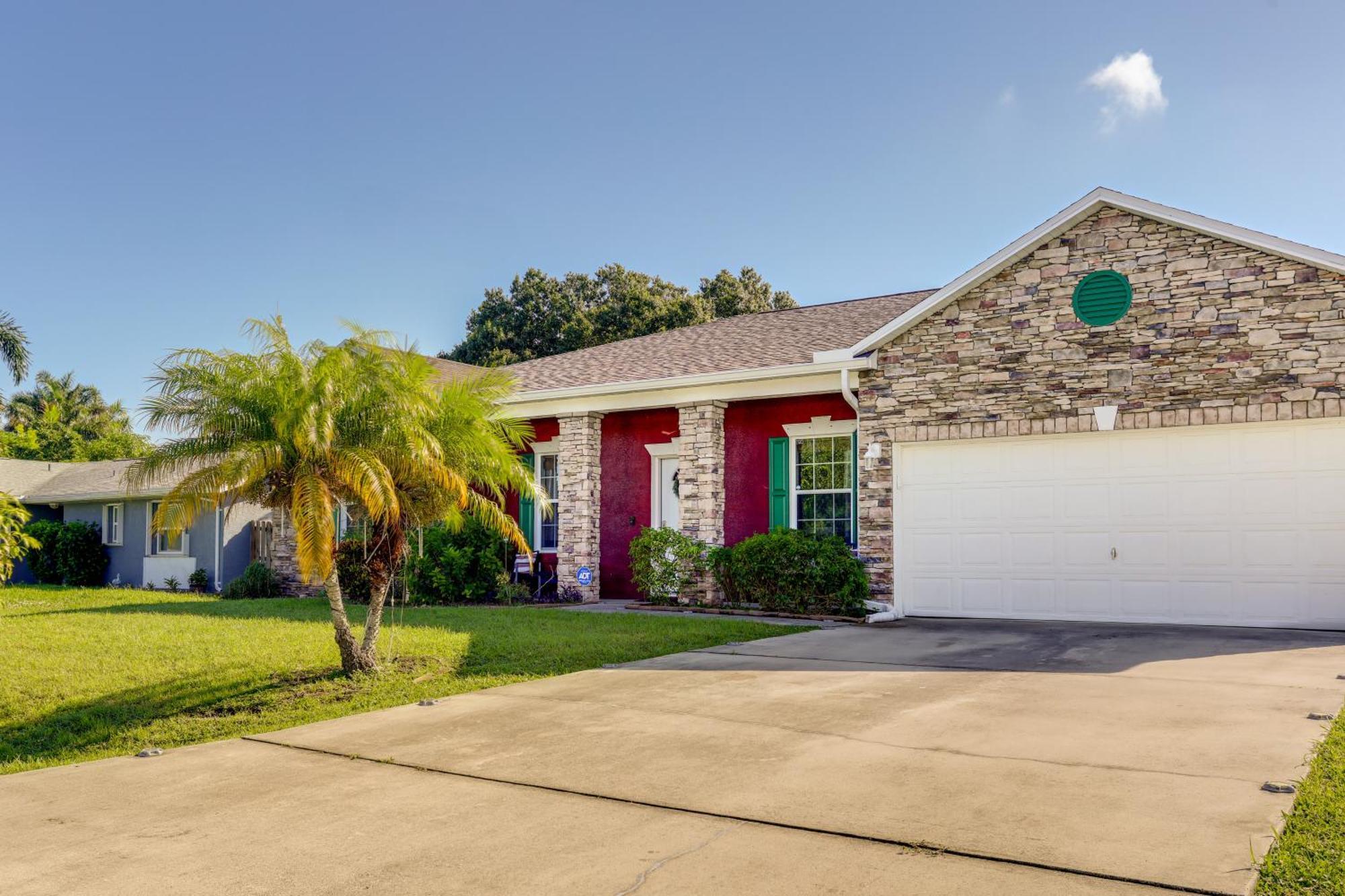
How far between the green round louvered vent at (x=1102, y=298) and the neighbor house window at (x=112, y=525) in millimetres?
25983

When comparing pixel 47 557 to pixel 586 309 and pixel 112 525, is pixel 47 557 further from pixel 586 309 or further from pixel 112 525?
pixel 586 309

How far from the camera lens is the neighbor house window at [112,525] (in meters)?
27.7

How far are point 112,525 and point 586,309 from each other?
2105 cm

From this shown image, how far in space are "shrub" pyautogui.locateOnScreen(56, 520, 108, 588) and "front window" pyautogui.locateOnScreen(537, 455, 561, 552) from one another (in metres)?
16.6

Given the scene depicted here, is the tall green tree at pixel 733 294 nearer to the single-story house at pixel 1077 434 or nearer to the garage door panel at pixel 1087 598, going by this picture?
the single-story house at pixel 1077 434

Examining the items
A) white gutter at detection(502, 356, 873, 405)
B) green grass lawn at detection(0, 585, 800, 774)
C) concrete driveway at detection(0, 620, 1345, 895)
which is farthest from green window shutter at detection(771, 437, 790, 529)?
concrete driveway at detection(0, 620, 1345, 895)

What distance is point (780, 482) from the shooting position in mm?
15281

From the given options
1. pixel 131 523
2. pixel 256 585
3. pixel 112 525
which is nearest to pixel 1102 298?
pixel 256 585

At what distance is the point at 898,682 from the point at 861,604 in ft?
17.4

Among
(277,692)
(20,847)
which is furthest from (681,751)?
(277,692)

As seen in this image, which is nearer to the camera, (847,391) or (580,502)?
(847,391)

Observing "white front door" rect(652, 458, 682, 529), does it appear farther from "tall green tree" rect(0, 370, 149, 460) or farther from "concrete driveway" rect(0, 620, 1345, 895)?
"tall green tree" rect(0, 370, 149, 460)

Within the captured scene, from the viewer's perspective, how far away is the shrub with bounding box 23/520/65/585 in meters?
27.8

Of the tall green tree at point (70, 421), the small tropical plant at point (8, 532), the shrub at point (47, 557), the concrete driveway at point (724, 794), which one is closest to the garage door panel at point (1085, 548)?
the concrete driveway at point (724, 794)
